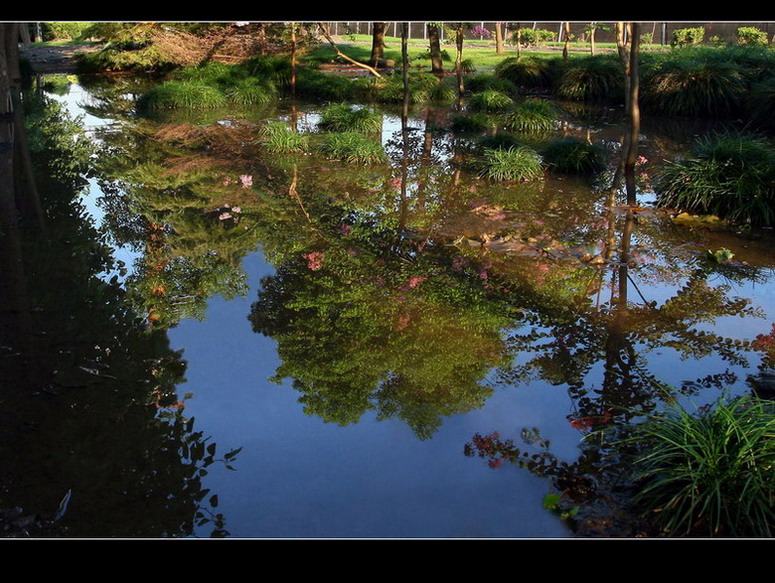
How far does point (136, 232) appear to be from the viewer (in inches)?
339

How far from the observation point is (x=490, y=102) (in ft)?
55.8

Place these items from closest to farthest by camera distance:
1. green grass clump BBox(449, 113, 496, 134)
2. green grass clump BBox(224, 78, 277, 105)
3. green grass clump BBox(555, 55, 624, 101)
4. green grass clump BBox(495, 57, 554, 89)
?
green grass clump BBox(449, 113, 496, 134) → green grass clump BBox(224, 78, 277, 105) → green grass clump BBox(555, 55, 624, 101) → green grass clump BBox(495, 57, 554, 89)

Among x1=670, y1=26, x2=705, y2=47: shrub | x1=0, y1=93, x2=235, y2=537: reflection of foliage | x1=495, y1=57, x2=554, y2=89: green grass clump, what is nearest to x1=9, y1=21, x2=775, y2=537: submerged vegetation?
x1=0, y1=93, x2=235, y2=537: reflection of foliage

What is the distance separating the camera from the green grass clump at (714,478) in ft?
11.7

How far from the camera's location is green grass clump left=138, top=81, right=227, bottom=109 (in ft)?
58.2

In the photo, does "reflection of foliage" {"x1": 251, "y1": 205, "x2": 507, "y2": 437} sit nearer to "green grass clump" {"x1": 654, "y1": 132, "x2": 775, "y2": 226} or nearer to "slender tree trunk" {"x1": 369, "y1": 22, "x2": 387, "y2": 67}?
"green grass clump" {"x1": 654, "y1": 132, "x2": 775, "y2": 226}

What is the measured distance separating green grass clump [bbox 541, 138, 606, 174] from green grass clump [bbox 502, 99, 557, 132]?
3.18 m

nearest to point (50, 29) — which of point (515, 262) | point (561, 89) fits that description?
point (561, 89)

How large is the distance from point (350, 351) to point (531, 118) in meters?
10.4

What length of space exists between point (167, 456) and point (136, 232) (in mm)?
4879

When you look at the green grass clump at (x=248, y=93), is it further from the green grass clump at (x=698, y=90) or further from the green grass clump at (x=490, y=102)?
the green grass clump at (x=698, y=90)

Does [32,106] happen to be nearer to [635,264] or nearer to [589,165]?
[589,165]

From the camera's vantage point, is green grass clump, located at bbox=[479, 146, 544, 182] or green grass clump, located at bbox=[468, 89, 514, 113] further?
green grass clump, located at bbox=[468, 89, 514, 113]

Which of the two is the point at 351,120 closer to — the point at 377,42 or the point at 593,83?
the point at 593,83
